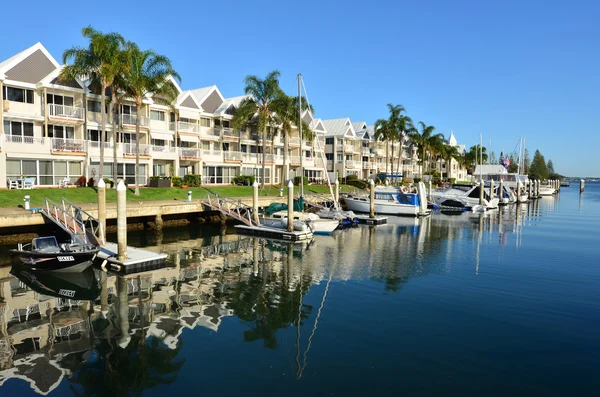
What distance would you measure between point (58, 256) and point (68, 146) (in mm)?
22370

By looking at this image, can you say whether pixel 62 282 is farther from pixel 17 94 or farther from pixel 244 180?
pixel 244 180

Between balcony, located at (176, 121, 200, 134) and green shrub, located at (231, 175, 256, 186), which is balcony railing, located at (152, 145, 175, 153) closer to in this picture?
balcony, located at (176, 121, 200, 134)

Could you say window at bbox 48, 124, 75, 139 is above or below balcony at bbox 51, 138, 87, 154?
above

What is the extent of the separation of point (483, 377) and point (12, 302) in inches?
690

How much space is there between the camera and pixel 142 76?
40.8 metres

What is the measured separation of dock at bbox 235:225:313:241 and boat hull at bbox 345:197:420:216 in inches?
806

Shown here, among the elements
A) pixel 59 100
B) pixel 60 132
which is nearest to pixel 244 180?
pixel 60 132

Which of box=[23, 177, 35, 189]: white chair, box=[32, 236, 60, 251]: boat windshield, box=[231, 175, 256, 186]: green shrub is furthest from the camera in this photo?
box=[231, 175, 256, 186]: green shrub

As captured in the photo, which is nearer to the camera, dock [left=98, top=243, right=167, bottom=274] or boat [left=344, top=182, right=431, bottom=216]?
dock [left=98, top=243, right=167, bottom=274]

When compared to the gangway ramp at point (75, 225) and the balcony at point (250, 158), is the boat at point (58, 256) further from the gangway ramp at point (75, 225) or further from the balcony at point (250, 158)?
the balcony at point (250, 158)

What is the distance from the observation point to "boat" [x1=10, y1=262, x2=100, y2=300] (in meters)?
19.2

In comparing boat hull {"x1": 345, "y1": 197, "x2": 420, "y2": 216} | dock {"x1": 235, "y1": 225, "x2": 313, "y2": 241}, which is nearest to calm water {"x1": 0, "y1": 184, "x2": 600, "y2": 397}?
dock {"x1": 235, "y1": 225, "x2": 313, "y2": 241}

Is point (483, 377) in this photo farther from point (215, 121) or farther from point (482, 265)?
point (215, 121)

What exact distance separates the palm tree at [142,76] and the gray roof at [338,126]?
4554 cm
